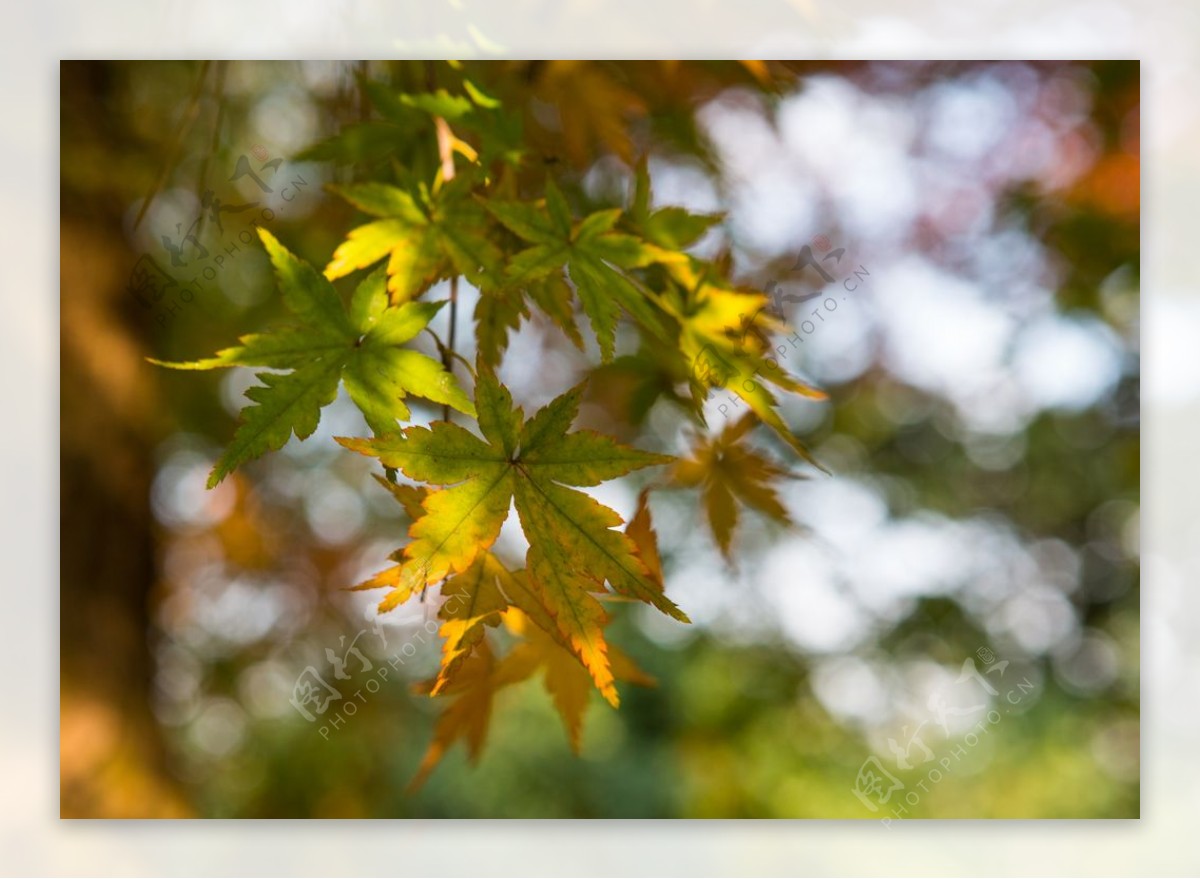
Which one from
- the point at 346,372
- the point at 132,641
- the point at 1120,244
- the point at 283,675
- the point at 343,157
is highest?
the point at 1120,244

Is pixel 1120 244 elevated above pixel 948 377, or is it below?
above

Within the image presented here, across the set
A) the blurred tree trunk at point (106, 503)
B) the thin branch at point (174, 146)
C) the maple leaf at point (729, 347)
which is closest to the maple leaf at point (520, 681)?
the maple leaf at point (729, 347)

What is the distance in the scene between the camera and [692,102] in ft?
4.36

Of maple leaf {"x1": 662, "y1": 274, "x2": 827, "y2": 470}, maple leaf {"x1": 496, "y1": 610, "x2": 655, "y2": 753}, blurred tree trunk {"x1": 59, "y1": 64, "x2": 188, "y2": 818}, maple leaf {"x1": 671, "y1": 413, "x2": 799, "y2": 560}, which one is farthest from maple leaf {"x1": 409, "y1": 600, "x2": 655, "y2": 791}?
blurred tree trunk {"x1": 59, "y1": 64, "x2": 188, "y2": 818}

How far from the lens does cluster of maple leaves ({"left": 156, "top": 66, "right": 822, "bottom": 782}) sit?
453mm

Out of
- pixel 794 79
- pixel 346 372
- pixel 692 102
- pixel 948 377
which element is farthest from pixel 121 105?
pixel 948 377

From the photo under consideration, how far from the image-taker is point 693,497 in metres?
3.05

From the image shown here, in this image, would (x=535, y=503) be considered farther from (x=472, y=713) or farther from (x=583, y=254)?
(x=472, y=713)

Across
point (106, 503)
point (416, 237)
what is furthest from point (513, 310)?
point (106, 503)

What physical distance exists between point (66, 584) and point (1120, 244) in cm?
190

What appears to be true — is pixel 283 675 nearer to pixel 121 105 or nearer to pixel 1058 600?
pixel 121 105

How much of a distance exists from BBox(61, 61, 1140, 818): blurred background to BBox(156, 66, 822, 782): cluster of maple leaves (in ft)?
0.45

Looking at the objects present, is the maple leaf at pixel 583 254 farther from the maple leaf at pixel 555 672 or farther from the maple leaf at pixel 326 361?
the maple leaf at pixel 555 672

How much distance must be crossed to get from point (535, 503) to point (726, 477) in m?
0.40
